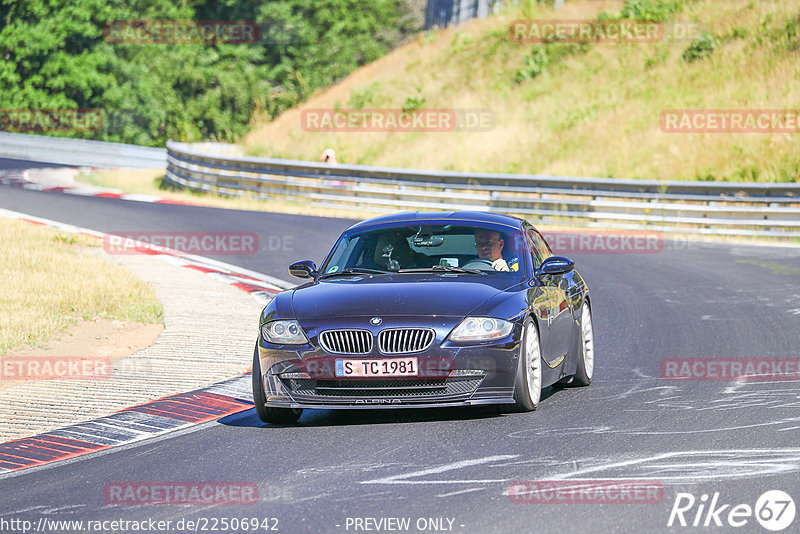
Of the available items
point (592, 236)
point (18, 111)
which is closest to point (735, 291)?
point (592, 236)

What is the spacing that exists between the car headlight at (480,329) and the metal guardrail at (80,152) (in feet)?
118

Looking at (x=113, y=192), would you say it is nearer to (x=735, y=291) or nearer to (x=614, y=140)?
(x=614, y=140)

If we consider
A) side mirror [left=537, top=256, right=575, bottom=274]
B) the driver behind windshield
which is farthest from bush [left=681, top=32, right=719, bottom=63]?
side mirror [left=537, top=256, right=575, bottom=274]

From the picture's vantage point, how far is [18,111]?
181ft

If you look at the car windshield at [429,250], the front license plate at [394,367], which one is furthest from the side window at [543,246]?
the front license plate at [394,367]

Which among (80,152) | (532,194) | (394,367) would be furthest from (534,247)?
(80,152)

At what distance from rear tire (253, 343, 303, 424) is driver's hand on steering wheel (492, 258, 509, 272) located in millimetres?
1888

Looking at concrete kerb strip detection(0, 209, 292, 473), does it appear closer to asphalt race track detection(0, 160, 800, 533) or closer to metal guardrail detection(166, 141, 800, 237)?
asphalt race track detection(0, 160, 800, 533)

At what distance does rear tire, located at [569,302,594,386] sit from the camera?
388 inches

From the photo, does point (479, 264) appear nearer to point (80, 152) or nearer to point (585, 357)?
point (585, 357)

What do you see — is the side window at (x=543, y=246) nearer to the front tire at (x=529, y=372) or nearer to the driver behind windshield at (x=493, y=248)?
the driver behind windshield at (x=493, y=248)

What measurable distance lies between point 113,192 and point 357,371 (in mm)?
25572

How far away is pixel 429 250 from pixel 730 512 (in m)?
4.11

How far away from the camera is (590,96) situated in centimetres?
3816
